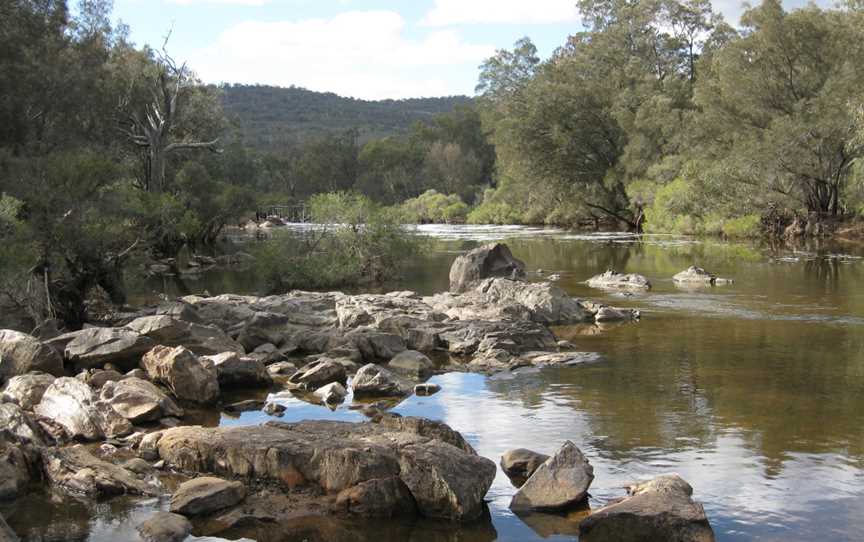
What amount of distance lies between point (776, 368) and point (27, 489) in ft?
39.7

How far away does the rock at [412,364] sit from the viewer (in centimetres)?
1541

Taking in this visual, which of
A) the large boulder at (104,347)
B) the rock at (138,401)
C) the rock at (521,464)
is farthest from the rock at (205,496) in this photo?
the large boulder at (104,347)

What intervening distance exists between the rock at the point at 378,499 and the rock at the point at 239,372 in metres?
6.10

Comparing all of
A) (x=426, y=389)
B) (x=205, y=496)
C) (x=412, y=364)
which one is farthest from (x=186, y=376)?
(x=205, y=496)

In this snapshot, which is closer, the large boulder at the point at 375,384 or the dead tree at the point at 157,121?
the large boulder at the point at 375,384

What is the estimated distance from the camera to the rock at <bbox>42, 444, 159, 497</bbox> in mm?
8977

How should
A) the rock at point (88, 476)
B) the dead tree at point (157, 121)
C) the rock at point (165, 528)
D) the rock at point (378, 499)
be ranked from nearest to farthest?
1. the rock at point (165, 528)
2. the rock at point (378, 499)
3. the rock at point (88, 476)
4. the dead tree at point (157, 121)

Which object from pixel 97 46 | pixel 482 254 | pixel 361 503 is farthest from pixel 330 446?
pixel 97 46

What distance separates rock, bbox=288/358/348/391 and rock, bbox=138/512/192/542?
620cm

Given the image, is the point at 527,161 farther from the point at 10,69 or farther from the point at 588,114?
the point at 10,69

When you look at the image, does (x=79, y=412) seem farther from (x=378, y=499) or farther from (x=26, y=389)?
(x=378, y=499)

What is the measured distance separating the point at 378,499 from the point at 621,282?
20.3 m

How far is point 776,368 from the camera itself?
14.9 metres

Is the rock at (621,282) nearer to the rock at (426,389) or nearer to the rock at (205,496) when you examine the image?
the rock at (426,389)
